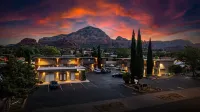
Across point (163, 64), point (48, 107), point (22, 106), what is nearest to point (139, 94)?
point (48, 107)

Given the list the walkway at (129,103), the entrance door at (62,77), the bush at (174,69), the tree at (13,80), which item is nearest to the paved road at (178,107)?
the walkway at (129,103)

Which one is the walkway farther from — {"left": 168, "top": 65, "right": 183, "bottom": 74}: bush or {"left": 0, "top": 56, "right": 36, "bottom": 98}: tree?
{"left": 168, "top": 65, "right": 183, "bottom": 74}: bush

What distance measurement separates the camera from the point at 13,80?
13906mm

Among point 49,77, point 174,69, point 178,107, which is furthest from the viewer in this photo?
point 174,69

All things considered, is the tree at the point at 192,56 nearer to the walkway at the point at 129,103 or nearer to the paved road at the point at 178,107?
the walkway at the point at 129,103

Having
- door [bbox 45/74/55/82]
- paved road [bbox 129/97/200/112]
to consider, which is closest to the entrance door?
door [bbox 45/74/55/82]

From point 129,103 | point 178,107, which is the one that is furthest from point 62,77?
point 178,107

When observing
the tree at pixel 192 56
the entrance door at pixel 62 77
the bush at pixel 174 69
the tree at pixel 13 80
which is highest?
the tree at pixel 192 56

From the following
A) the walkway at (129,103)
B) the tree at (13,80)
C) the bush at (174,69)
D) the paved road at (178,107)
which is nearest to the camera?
the tree at (13,80)

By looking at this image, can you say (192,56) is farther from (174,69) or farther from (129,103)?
(129,103)

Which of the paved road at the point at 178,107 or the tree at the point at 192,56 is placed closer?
the paved road at the point at 178,107

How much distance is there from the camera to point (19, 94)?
13938mm

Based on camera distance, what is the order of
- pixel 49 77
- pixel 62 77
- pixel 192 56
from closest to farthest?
pixel 49 77
pixel 62 77
pixel 192 56

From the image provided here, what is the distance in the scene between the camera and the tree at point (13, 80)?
1316 cm
